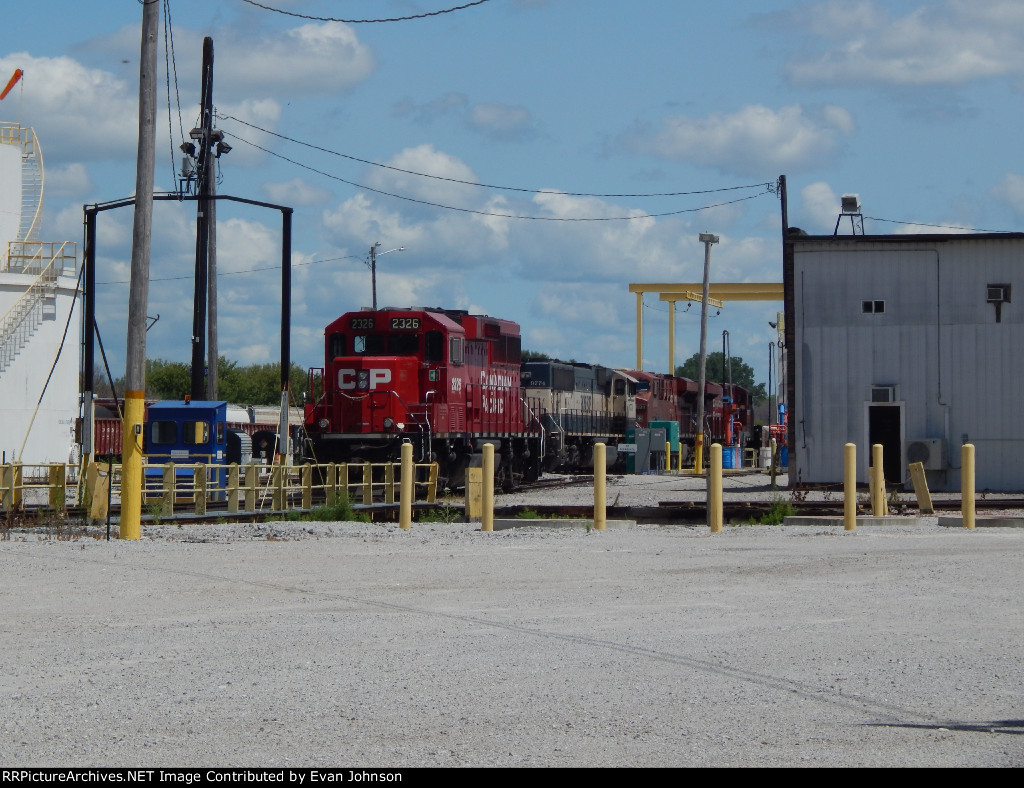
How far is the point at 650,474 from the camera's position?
156 ft

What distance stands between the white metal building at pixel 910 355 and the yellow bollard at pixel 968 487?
11.4m

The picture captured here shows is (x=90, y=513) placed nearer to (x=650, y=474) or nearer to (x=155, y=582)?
(x=155, y=582)

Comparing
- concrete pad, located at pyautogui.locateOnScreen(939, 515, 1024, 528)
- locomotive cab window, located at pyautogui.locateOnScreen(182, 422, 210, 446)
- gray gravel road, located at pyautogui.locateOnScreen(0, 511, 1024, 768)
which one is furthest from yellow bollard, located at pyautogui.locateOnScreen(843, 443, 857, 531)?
locomotive cab window, located at pyautogui.locateOnScreen(182, 422, 210, 446)

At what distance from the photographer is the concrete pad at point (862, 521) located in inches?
805

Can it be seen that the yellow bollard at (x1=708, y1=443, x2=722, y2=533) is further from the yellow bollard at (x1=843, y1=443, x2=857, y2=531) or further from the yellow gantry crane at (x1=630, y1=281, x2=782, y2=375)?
the yellow gantry crane at (x1=630, y1=281, x2=782, y2=375)

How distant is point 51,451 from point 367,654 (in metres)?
35.9

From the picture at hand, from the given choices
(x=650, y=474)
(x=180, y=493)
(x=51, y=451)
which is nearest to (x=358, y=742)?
(x=180, y=493)

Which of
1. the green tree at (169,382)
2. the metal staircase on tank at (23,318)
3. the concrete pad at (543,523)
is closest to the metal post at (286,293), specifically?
the concrete pad at (543,523)

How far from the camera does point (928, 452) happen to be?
102 feet

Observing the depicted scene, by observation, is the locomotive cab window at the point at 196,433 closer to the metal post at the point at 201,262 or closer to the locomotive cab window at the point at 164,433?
the locomotive cab window at the point at 164,433

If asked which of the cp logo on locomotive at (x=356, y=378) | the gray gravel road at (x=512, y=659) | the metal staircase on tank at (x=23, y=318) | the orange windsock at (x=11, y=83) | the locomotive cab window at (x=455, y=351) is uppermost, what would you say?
the orange windsock at (x=11, y=83)

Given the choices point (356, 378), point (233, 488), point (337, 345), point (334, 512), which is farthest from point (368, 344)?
point (233, 488)

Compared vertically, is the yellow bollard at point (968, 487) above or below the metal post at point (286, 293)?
below

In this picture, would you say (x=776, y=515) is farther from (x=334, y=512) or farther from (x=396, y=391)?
(x=396, y=391)
